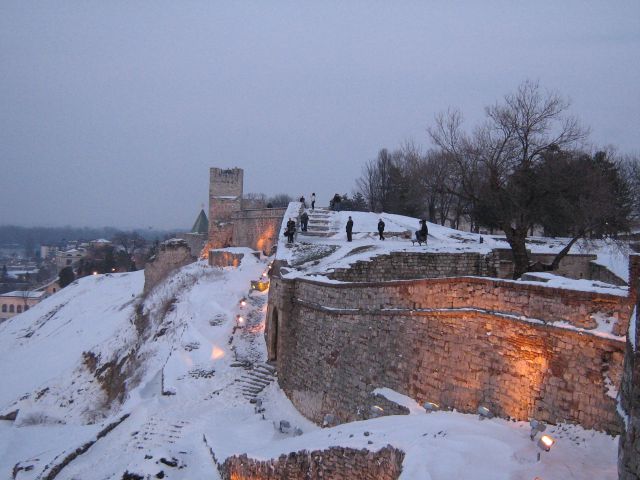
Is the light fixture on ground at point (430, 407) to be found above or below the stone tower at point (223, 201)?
below

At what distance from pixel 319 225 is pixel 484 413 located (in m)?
16.8

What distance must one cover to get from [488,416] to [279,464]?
3.82 metres

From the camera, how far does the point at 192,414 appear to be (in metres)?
14.8

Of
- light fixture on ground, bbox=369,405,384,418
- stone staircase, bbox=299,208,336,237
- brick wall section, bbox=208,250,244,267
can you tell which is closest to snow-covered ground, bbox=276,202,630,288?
stone staircase, bbox=299,208,336,237

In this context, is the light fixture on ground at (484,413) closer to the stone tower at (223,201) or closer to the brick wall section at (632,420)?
the brick wall section at (632,420)

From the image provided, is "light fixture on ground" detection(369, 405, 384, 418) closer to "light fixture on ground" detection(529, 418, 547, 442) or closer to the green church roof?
"light fixture on ground" detection(529, 418, 547, 442)

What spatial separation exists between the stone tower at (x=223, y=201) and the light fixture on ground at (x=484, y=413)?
30.2 meters

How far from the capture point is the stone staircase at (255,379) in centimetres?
1564

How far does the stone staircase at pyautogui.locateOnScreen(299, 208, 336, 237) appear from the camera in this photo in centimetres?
2306

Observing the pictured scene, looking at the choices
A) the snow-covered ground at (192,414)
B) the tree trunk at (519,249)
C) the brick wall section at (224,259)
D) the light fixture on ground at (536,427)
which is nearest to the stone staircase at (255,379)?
the snow-covered ground at (192,414)

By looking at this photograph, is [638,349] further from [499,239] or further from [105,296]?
[105,296]

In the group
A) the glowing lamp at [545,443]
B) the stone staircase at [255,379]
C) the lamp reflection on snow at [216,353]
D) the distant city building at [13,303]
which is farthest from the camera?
the distant city building at [13,303]

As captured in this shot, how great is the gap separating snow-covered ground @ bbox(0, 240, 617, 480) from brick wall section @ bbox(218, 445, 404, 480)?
0.18 meters

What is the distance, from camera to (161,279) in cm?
3362
